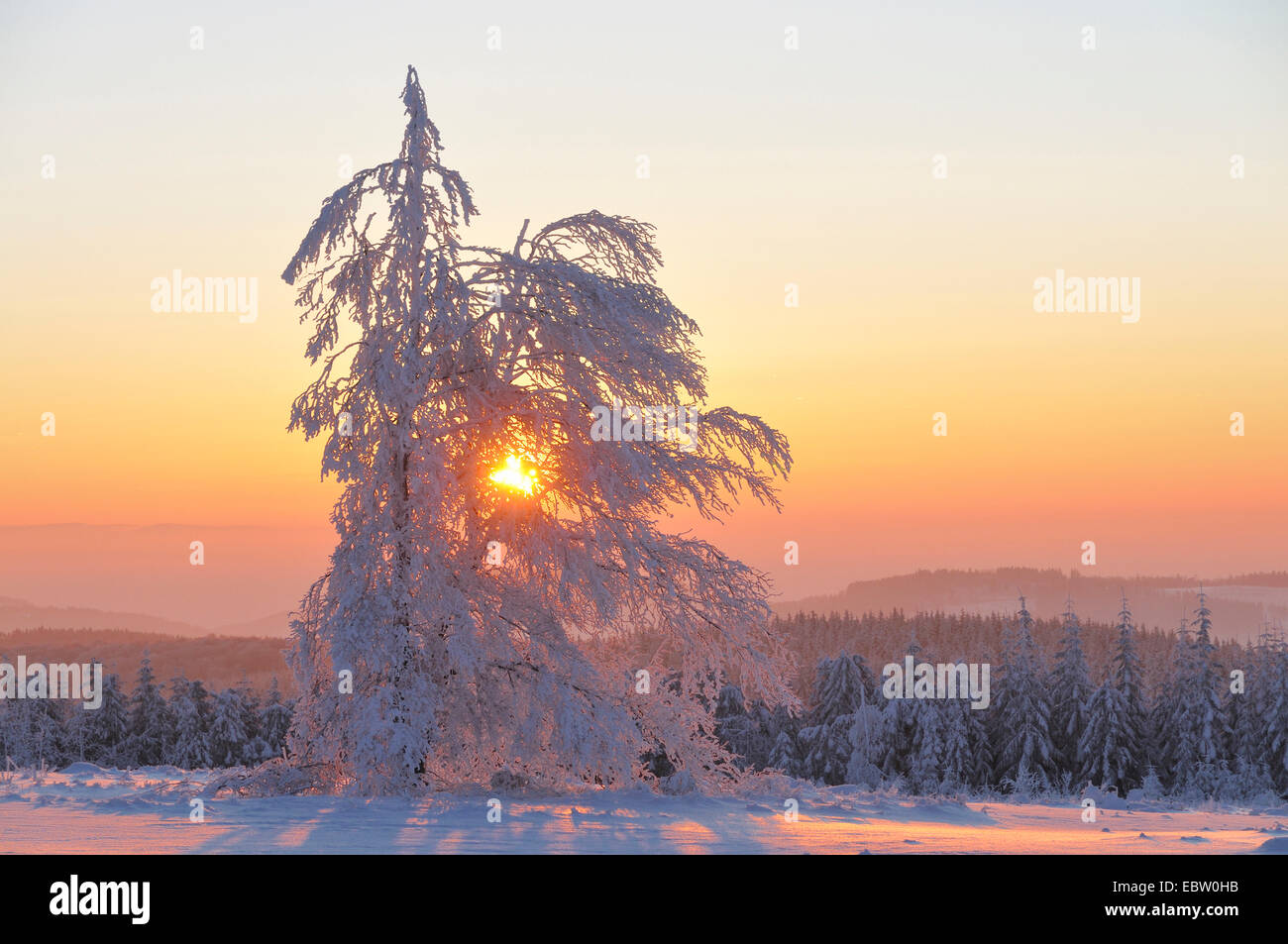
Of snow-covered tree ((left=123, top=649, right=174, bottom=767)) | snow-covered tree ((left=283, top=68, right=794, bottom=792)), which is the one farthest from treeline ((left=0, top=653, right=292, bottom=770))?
snow-covered tree ((left=283, top=68, right=794, bottom=792))

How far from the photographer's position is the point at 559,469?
52.1 feet

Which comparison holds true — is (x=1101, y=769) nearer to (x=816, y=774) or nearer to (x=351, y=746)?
(x=816, y=774)

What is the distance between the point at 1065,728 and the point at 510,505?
48.2 metres

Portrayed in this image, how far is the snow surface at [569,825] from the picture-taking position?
31.2 feet

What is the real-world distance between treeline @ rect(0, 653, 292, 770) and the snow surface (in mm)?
39444

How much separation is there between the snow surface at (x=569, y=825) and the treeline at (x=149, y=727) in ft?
129

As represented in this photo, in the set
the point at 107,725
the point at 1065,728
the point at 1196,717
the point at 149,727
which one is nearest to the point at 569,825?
the point at 1196,717


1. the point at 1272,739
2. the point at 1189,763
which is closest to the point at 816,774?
the point at 1189,763

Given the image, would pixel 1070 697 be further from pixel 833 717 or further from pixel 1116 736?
pixel 833 717

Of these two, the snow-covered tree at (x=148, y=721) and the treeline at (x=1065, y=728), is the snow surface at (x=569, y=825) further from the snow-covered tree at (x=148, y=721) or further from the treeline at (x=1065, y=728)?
the snow-covered tree at (x=148, y=721)

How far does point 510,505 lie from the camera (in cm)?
1555

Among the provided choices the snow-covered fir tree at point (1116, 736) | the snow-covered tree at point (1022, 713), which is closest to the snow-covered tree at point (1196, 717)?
the snow-covered fir tree at point (1116, 736)

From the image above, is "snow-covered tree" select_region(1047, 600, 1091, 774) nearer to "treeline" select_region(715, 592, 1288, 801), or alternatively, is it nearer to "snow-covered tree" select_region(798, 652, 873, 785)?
"treeline" select_region(715, 592, 1288, 801)
